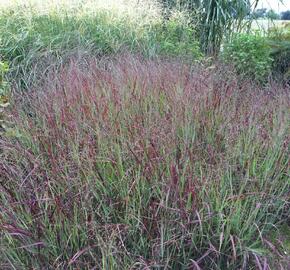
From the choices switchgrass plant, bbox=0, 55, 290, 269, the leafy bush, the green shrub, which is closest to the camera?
switchgrass plant, bbox=0, 55, 290, 269

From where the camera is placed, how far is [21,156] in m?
2.70

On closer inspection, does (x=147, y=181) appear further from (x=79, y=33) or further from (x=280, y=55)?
(x=280, y=55)

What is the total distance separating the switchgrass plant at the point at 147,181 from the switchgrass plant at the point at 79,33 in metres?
1.60

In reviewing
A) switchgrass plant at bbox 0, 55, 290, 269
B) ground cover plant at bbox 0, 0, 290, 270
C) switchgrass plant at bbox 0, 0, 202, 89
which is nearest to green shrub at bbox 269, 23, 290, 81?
switchgrass plant at bbox 0, 0, 202, 89

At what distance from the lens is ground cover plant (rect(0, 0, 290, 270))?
7.03 ft

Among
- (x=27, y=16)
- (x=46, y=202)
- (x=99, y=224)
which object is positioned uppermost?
(x=27, y=16)

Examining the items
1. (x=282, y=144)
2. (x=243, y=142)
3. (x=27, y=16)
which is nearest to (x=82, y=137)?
(x=243, y=142)

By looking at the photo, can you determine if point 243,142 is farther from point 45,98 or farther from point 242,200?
point 45,98

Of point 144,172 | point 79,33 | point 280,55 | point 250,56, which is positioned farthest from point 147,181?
point 280,55

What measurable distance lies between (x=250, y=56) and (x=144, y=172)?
13.7 ft

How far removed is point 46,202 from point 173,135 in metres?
0.89

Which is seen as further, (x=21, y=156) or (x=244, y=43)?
(x=244, y=43)

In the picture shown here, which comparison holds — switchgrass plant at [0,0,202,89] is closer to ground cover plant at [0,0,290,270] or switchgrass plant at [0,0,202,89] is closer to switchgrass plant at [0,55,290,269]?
ground cover plant at [0,0,290,270]

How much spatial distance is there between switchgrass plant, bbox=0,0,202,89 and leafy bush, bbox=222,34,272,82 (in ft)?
1.75
